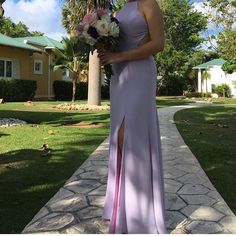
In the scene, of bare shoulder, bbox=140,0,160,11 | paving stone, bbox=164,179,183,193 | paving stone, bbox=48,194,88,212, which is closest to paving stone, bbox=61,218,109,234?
paving stone, bbox=48,194,88,212

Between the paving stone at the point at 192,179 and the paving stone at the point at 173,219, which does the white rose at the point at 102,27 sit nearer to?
the paving stone at the point at 173,219

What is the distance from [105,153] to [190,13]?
4542 cm

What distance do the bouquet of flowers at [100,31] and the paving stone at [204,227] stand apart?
5.67 ft

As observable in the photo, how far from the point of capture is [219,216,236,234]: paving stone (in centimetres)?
394

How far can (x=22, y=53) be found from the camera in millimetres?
29875

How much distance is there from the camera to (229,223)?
13.5 feet

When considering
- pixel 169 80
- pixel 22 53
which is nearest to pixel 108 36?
pixel 22 53

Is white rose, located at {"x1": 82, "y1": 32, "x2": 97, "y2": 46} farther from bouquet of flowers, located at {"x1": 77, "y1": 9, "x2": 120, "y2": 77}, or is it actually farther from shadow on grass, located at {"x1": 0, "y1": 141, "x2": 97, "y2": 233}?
shadow on grass, located at {"x1": 0, "y1": 141, "x2": 97, "y2": 233}

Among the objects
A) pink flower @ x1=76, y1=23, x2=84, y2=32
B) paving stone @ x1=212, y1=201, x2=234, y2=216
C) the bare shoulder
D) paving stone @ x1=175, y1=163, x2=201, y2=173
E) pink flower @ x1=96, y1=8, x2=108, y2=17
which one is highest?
the bare shoulder

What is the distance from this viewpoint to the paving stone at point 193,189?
523 centimetres

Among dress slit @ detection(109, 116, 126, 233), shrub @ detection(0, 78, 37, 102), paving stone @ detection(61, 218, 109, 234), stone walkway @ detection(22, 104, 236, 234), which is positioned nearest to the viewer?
dress slit @ detection(109, 116, 126, 233)

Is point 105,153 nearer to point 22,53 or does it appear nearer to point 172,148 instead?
point 172,148

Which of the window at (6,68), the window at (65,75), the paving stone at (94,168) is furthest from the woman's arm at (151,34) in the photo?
the window at (65,75)

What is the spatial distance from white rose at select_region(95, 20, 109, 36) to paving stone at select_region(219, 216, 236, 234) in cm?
202
